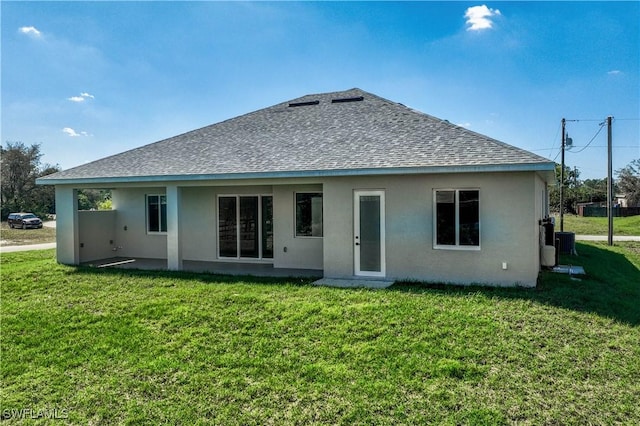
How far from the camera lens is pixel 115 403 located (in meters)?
4.59

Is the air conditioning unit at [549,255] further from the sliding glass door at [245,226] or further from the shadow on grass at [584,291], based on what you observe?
the sliding glass door at [245,226]

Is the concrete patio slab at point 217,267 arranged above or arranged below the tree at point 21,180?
below

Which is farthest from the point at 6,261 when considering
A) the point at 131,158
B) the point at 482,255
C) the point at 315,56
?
the point at 482,255

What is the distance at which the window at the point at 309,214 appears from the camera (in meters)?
11.4

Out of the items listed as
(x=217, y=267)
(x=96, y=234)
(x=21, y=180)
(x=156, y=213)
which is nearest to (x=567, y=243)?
(x=217, y=267)

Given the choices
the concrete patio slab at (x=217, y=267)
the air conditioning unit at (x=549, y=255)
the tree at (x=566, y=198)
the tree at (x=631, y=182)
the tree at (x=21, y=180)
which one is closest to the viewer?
the concrete patio slab at (x=217, y=267)

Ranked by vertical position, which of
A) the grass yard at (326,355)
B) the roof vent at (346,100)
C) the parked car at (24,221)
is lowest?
the grass yard at (326,355)

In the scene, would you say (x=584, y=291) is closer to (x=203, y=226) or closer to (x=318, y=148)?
(x=318, y=148)

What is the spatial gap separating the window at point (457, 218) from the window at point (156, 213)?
9.70 m

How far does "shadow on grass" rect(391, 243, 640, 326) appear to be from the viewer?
23.0 ft

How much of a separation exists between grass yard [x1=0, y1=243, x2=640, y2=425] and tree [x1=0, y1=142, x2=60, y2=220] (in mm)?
48034

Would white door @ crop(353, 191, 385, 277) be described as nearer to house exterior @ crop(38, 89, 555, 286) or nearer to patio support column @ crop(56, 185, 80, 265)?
house exterior @ crop(38, 89, 555, 286)

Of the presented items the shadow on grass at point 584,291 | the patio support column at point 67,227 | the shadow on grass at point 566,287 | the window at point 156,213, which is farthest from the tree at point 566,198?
the patio support column at point 67,227

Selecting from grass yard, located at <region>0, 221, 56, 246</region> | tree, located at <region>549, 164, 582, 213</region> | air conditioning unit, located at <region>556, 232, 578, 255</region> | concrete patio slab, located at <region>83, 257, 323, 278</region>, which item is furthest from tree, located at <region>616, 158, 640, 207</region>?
grass yard, located at <region>0, 221, 56, 246</region>
